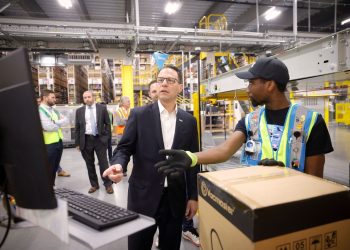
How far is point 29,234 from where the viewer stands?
112 inches

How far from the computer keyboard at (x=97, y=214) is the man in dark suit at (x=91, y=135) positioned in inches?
135

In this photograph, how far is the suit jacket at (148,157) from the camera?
66.9 inches

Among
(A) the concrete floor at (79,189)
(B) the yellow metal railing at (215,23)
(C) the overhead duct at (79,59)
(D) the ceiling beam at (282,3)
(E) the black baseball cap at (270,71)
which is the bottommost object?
(A) the concrete floor at (79,189)

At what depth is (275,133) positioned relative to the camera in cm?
158

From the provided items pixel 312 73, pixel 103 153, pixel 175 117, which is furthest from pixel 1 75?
pixel 103 153

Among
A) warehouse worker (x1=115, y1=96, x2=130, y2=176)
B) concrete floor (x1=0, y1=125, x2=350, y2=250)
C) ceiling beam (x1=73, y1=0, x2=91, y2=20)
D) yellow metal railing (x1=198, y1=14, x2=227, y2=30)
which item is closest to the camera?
concrete floor (x1=0, y1=125, x2=350, y2=250)

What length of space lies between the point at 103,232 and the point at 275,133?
47.3 inches

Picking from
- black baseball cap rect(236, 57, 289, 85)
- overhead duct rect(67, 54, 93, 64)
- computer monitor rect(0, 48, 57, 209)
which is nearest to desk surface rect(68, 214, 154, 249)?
computer monitor rect(0, 48, 57, 209)

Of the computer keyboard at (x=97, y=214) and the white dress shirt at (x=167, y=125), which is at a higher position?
the white dress shirt at (x=167, y=125)

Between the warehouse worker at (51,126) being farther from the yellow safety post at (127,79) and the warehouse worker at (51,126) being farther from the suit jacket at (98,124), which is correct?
the yellow safety post at (127,79)

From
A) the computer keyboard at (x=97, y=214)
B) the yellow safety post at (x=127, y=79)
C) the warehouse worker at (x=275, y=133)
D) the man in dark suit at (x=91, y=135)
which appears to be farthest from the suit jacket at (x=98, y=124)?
the yellow safety post at (x=127, y=79)

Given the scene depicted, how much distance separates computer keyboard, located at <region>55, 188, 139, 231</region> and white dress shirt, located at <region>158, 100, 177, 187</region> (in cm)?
84

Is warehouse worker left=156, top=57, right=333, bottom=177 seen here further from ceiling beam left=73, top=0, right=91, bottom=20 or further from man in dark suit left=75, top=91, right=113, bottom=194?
ceiling beam left=73, top=0, right=91, bottom=20

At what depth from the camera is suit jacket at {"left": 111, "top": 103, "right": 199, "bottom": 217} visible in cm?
170
